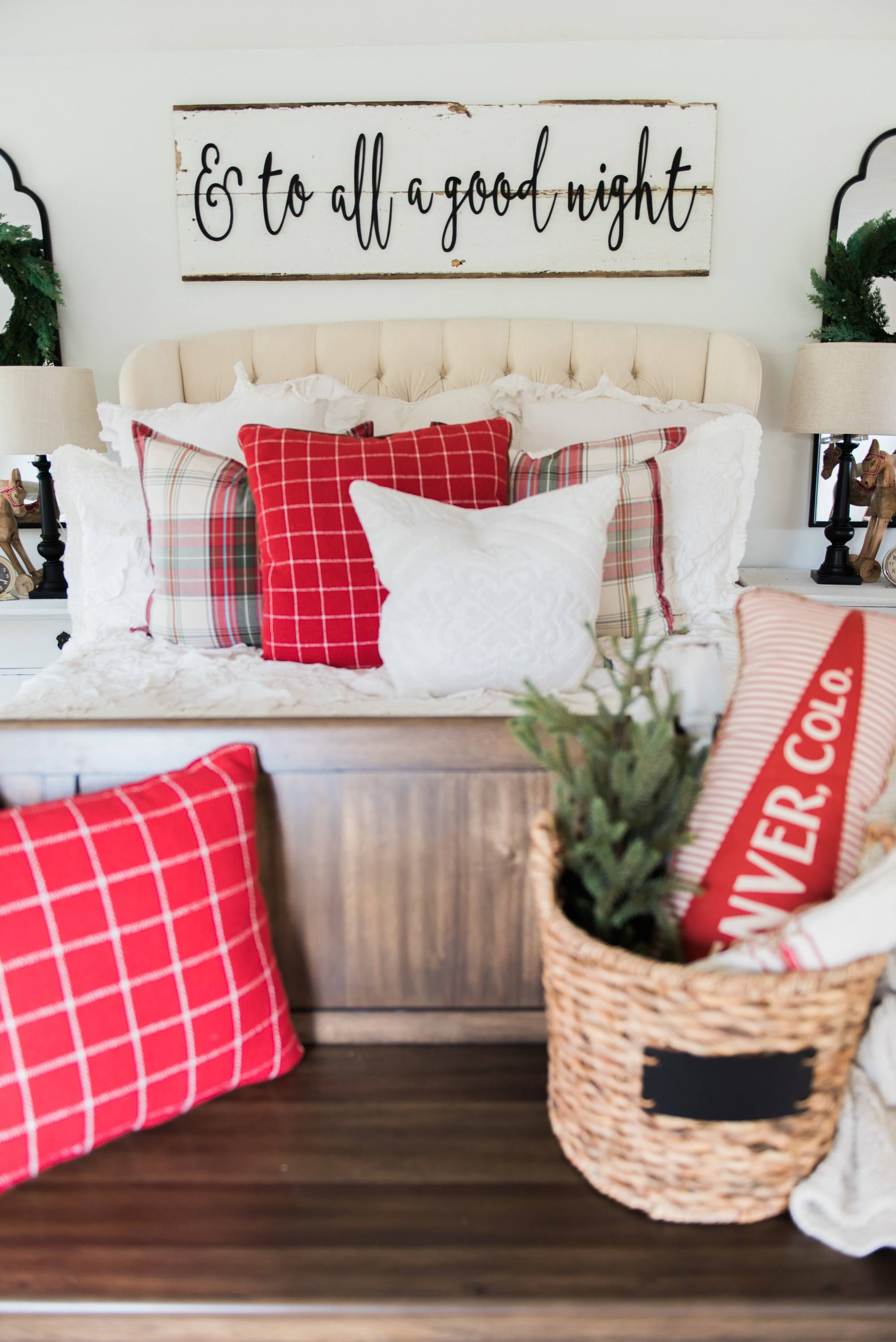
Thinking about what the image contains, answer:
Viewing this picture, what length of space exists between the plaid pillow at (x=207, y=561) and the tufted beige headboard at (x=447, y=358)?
792mm

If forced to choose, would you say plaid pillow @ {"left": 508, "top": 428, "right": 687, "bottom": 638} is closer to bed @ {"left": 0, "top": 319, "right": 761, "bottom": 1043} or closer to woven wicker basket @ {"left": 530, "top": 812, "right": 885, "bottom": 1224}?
bed @ {"left": 0, "top": 319, "right": 761, "bottom": 1043}

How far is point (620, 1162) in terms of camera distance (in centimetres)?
81

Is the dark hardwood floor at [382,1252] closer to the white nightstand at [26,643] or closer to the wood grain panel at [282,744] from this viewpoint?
the wood grain panel at [282,744]

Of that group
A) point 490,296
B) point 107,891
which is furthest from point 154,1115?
point 490,296

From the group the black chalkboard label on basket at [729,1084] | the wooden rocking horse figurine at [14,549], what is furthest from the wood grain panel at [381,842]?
the wooden rocking horse figurine at [14,549]

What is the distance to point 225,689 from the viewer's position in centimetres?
143

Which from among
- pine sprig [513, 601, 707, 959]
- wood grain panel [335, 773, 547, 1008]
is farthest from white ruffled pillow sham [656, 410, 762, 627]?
pine sprig [513, 601, 707, 959]

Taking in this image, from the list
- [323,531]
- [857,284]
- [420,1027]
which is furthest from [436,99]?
→ [420,1027]

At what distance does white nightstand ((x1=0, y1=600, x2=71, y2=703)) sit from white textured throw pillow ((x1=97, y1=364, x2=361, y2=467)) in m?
0.50

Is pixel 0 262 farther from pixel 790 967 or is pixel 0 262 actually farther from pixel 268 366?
pixel 790 967

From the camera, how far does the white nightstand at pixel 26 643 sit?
246cm

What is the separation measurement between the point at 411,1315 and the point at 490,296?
2372 mm

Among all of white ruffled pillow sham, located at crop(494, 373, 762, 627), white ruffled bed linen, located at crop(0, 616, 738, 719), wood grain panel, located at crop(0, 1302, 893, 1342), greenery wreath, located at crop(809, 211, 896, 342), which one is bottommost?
wood grain panel, located at crop(0, 1302, 893, 1342)

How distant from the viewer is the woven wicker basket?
2.37 ft
